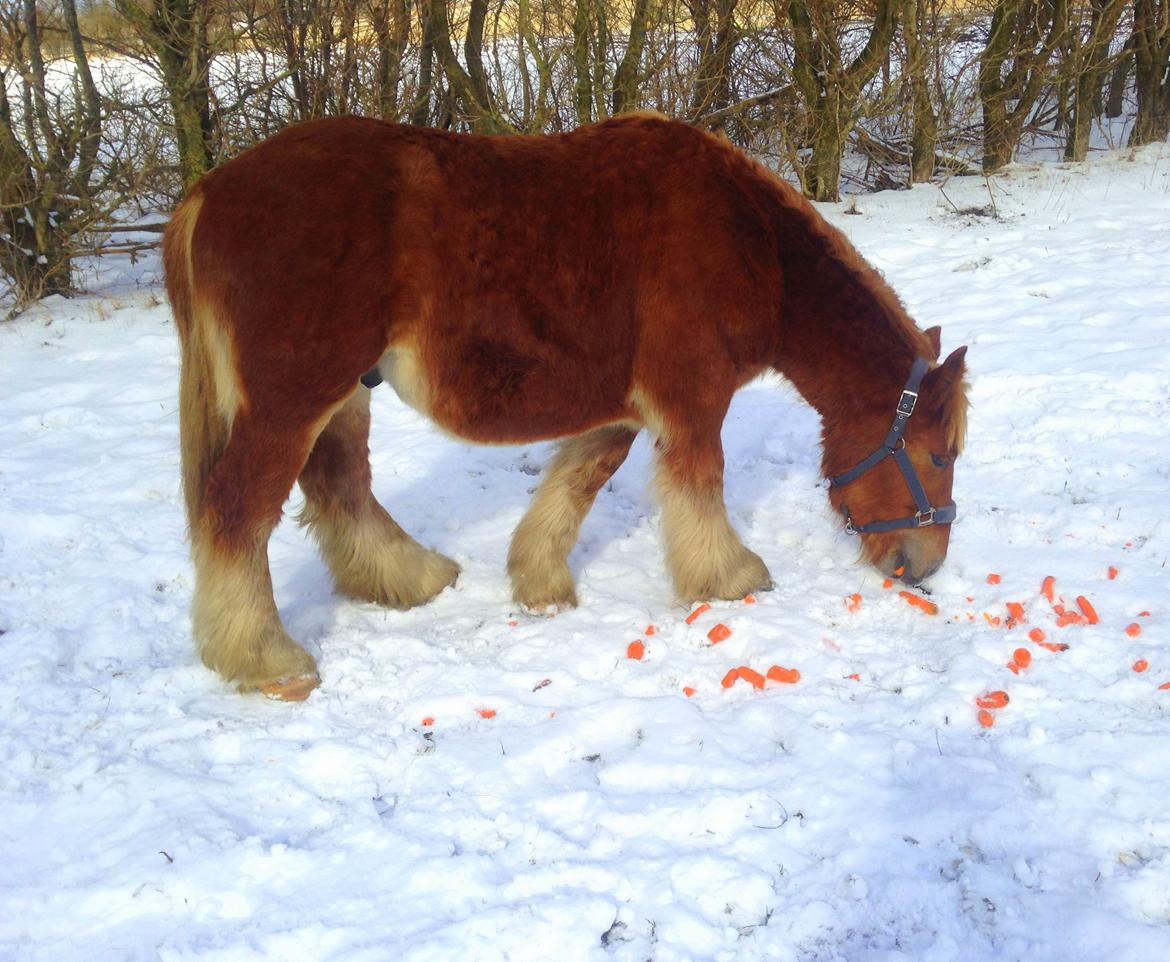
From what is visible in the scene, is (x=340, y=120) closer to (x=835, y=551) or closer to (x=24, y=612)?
(x=24, y=612)

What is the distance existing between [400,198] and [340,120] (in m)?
0.45

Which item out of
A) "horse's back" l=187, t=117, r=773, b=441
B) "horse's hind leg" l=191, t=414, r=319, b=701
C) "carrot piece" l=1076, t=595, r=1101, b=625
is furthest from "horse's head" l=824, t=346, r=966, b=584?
"horse's hind leg" l=191, t=414, r=319, b=701

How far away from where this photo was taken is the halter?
3564 millimetres

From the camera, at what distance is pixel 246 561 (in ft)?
10.9

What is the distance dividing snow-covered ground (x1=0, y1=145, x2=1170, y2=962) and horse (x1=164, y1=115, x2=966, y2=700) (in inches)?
13.8

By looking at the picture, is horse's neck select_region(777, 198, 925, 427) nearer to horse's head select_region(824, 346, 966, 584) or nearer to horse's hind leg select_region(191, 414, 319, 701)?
horse's head select_region(824, 346, 966, 584)

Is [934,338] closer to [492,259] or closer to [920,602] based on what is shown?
[920,602]

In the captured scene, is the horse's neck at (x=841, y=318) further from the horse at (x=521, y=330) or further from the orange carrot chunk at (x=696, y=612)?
the orange carrot chunk at (x=696, y=612)

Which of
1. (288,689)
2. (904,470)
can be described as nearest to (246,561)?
(288,689)

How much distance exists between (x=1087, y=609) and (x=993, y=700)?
73 cm

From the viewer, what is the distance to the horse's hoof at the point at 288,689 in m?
3.31

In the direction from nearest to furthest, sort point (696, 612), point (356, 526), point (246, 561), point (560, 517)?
point (246, 561)
point (696, 612)
point (356, 526)
point (560, 517)

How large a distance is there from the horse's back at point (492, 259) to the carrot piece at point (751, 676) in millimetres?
1066

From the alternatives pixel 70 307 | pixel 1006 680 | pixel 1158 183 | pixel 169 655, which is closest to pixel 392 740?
pixel 169 655
